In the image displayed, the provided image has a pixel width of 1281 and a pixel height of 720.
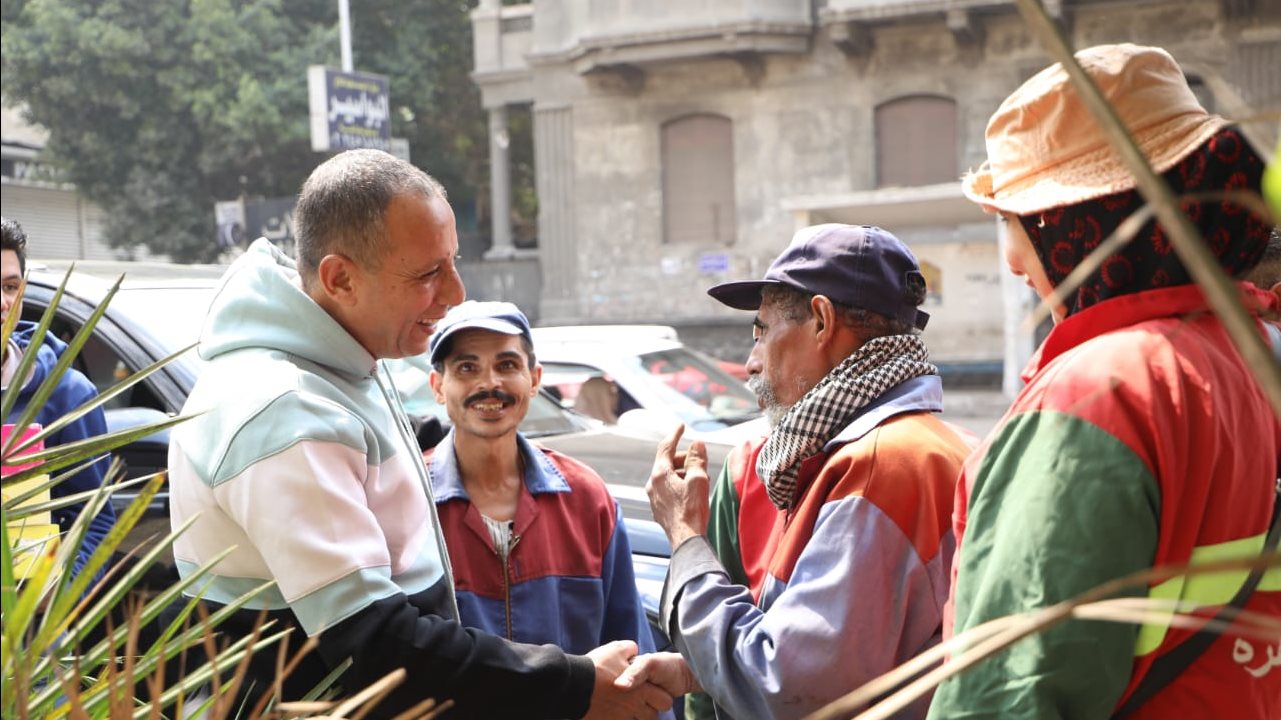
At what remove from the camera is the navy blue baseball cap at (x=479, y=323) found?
3422mm

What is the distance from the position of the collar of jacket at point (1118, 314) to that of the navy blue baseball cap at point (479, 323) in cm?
199

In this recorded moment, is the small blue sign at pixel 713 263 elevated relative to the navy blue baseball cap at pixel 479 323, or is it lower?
lower

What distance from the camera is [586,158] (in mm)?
24078

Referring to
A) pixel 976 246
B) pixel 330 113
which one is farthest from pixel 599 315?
pixel 976 246

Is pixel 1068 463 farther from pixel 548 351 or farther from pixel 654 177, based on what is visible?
pixel 654 177

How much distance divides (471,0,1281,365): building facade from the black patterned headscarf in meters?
A: 18.5

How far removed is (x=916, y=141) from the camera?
21.9 meters

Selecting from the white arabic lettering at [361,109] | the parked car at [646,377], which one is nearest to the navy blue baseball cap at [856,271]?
the parked car at [646,377]

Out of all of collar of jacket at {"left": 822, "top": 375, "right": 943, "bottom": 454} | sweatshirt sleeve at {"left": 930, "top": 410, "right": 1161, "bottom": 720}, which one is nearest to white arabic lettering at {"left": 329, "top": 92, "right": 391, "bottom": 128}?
collar of jacket at {"left": 822, "top": 375, "right": 943, "bottom": 454}

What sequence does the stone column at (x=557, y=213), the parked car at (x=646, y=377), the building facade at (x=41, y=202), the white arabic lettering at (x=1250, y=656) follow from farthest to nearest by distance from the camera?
the building facade at (x=41, y=202) → the stone column at (x=557, y=213) → the parked car at (x=646, y=377) → the white arabic lettering at (x=1250, y=656)

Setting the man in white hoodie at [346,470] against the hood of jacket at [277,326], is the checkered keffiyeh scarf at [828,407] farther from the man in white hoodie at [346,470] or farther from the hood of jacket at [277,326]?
the hood of jacket at [277,326]

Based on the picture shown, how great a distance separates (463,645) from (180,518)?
54 cm

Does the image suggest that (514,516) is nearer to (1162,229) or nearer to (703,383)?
(1162,229)

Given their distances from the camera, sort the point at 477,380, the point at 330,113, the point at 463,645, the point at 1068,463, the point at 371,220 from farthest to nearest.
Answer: the point at 330,113 → the point at 477,380 → the point at 371,220 → the point at 463,645 → the point at 1068,463
